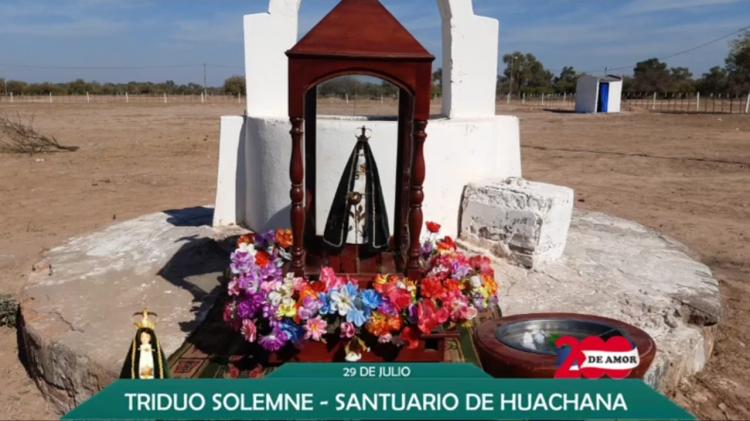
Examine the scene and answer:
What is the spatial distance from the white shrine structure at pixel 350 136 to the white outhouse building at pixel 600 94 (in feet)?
93.9

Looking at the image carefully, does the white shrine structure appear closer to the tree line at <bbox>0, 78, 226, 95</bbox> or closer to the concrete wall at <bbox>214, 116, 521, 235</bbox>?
the concrete wall at <bbox>214, 116, 521, 235</bbox>

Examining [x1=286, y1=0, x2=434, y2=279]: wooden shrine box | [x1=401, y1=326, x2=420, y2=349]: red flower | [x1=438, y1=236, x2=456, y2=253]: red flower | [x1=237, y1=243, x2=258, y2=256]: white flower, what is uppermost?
[x1=286, y1=0, x2=434, y2=279]: wooden shrine box

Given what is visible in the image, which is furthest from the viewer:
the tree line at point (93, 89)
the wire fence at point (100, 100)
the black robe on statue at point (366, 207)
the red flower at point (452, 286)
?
the tree line at point (93, 89)

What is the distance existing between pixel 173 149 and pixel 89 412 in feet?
50.1

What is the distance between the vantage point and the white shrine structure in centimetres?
486

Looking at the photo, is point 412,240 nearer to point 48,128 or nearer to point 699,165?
point 699,165

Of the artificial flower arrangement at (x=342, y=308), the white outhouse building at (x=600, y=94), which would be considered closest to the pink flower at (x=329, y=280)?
the artificial flower arrangement at (x=342, y=308)

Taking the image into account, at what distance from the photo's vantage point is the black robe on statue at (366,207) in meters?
3.84

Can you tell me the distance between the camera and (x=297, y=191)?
3428 mm

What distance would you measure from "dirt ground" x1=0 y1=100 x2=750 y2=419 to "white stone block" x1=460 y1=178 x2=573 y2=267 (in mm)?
1450

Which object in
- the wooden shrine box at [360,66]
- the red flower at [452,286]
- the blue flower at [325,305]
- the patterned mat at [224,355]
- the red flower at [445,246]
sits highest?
the wooden shrine box at [360,66]

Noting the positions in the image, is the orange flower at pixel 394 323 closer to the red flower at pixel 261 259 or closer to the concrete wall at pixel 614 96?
the red flower at pixel 261 259

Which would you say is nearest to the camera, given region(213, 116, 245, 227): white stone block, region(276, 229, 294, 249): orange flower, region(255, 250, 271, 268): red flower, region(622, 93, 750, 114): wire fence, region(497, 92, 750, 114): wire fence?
region(255, 250, 271, 268): red flower

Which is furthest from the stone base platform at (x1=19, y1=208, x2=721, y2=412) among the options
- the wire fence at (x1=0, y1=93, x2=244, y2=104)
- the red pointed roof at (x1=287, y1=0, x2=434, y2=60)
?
the wire fence at (x1=0, y1=93, x2=244, y2=104)
